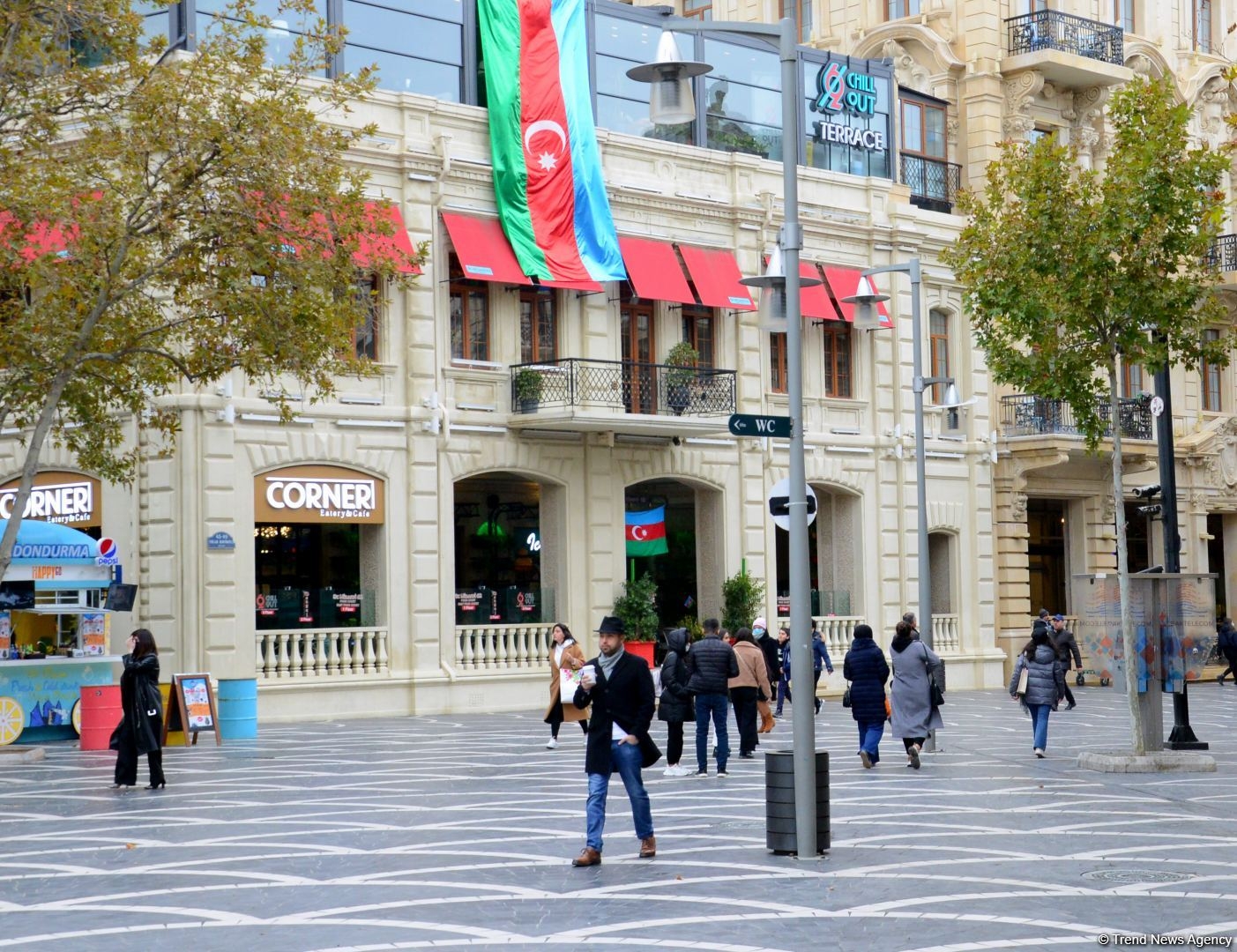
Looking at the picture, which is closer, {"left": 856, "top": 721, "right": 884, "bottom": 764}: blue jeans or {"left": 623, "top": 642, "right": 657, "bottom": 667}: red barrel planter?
{"left": 856, "top": 721, "right": 884, "bottom": 764}: blue jeans

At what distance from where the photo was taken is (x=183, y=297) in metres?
24.5

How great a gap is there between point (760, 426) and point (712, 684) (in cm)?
768

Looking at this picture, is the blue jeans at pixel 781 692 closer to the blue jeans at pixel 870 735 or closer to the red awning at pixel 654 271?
the red awning at pixel 654 271

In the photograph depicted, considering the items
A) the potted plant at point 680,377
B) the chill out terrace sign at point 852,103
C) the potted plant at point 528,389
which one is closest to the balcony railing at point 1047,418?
the chill out terrace sign at point 852,103

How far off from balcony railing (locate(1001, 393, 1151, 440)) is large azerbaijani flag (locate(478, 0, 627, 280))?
12439mm

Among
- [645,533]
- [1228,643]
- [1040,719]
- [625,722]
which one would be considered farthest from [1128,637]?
[1228,643]

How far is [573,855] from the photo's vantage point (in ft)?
47.1

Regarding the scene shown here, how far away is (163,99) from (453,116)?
35.9 ft

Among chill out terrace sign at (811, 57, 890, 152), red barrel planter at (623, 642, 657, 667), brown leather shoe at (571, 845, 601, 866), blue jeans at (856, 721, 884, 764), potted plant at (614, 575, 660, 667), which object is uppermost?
chill out terrace sign at (811, 57, 890, 152)

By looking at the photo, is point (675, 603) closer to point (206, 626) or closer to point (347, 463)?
point (347, 463)

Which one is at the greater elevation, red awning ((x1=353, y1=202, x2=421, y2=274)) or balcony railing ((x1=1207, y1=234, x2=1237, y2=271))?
balcony railing ((x1=1207, y1=234, x2=1237, y2=271))

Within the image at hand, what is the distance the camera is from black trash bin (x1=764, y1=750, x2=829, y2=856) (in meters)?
14.0

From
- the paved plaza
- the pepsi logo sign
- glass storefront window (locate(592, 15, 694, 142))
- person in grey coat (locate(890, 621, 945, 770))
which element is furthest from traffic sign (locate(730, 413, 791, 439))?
glass storefront window (locate(592, 15, 694, 142))

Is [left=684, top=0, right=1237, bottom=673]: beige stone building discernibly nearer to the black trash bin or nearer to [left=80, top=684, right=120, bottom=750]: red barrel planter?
[left=80, top=684, right=120, bottom=750]: red barrel planter
